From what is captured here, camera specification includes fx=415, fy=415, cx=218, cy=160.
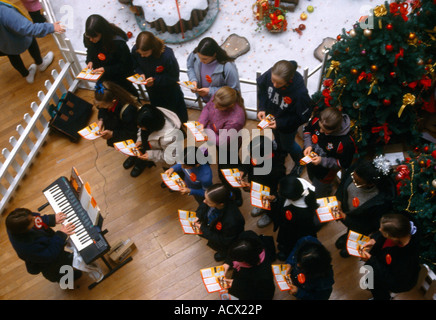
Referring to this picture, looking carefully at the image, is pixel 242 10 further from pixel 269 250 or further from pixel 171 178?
pixel 269 250

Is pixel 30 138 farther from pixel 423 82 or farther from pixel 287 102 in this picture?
pixel 423 82

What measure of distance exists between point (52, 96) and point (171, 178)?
7.93ft

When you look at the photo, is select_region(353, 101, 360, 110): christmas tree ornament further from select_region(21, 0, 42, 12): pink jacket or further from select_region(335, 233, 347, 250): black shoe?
select_region(21, 0, 42, 12): pink jacket

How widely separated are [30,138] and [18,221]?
2.14 metres

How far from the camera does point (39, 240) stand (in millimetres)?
4086

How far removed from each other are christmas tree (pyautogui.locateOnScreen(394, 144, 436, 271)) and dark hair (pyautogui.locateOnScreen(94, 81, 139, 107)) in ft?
10.1

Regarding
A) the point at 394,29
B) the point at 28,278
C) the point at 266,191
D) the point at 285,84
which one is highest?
the point at 394,29

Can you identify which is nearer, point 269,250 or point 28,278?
point 269,250

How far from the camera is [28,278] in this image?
4.88 meters

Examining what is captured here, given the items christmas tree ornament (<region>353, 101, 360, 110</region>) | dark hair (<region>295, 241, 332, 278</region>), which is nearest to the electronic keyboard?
dark hair (<region>295, 241, 332, 278</region>)

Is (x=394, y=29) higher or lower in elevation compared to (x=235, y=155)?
higher

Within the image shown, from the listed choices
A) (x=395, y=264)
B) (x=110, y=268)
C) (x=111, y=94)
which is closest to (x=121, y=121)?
(x=111, y=94)

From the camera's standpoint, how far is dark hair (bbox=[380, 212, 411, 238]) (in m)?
3.50

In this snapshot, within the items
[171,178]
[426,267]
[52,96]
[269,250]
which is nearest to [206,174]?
[171,178]
